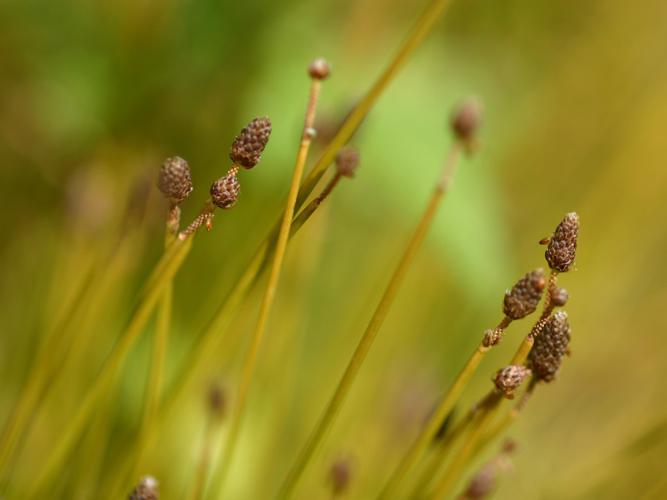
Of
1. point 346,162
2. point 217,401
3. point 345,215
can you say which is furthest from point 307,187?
point 345,215

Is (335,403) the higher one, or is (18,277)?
(335,403)

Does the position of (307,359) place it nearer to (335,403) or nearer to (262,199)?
(262,199)

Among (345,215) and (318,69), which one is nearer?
(318,69)

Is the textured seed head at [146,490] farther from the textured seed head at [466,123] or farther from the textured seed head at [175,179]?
the textured seed head at [466,123]

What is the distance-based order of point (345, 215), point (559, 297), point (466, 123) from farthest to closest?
1. point (345, 215)
2. point (466, 123)
3. point (559, 297)

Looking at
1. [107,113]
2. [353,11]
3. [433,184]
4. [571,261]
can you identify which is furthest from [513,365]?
[353,11]

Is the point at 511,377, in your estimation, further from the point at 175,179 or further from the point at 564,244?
the point at 175,179
